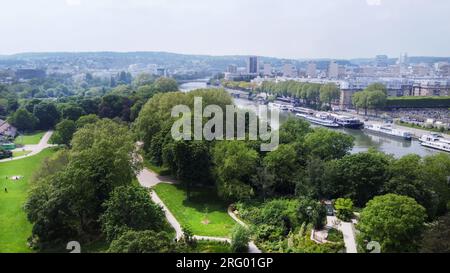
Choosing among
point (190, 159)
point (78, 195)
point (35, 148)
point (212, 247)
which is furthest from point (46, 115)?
point (212, 247)

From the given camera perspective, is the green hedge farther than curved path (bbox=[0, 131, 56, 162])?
Yes

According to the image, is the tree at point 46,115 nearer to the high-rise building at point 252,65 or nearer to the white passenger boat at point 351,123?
the white passenger boat at point 351,123

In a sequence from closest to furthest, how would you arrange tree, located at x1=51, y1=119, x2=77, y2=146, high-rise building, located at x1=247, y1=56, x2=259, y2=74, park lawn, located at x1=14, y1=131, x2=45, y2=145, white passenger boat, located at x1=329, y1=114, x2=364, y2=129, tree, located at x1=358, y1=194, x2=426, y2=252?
tree, located at x1=358, y1=194, x2=426, y2=252 → tree, located at x1=51, y1=119, x2=77, y2=146 → park lawn, located at x1=14, y1=131, x2=45, y2=145 → white passenger boat, located at x1=329, y1=114, x2=364, y2=129 → high-rise building, located at x1=247, y1=56, x2=259, y2=74

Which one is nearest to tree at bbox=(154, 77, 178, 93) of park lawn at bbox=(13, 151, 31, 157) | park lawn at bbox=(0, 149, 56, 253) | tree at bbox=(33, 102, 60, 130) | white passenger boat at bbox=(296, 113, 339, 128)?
tree at bbox=(33, 102, 60, 130)

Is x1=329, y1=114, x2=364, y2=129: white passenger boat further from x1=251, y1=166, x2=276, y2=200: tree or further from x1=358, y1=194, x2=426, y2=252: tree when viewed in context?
x1=358, y1=194, x2=426, y2=252: tree

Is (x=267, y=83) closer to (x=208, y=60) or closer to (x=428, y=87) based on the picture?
(x=428, y=87)
